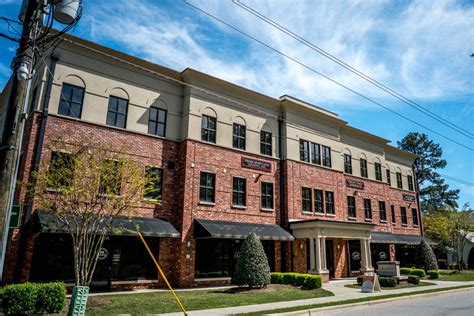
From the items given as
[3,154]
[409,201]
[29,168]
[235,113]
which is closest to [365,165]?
[409,201]

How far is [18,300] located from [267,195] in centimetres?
1624

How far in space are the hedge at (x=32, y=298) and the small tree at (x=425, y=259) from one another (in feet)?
87.1

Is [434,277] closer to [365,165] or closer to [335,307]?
[365,165]

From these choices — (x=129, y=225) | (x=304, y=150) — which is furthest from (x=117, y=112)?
(x=304, y=150)

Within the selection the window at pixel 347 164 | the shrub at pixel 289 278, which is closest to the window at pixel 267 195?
the shrub at pixel 289 278

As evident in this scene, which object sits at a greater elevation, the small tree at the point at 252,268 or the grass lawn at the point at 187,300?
the small tree at the point at 252,268

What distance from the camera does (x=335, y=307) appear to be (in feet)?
42.4

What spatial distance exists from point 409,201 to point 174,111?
27454 millimetres

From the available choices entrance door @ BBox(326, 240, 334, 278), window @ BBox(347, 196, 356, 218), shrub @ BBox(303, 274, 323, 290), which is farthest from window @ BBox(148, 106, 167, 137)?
window @ BBox(347, 196, 356, 218)

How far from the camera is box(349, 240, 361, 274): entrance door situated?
27970 millimetres

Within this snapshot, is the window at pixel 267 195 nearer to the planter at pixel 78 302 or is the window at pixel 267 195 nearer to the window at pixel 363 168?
the window at pixel 363 168

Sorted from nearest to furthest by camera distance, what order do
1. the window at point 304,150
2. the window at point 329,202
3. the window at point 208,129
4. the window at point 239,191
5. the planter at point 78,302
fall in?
the planter at point 78,302 → the window at point 208,129 → the window at point 239,191 → the window at point 304,150 → the window at point 329,202

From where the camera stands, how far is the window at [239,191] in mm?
22131

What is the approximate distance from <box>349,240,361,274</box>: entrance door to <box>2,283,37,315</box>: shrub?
77.1 ft
